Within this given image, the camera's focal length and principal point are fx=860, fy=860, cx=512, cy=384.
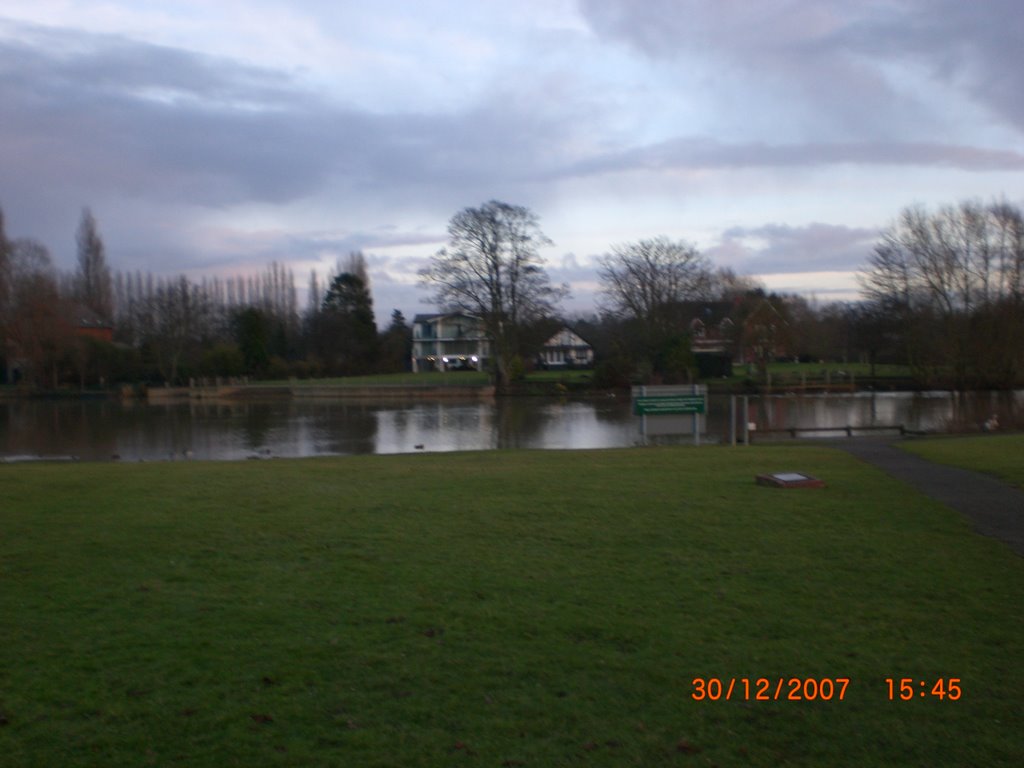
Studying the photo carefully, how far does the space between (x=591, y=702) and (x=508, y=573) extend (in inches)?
102

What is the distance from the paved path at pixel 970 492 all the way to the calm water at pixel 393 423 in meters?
12.2

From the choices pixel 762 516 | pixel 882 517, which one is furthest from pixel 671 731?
pixel 882 517

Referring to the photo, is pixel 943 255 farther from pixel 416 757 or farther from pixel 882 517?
pixel 416 757

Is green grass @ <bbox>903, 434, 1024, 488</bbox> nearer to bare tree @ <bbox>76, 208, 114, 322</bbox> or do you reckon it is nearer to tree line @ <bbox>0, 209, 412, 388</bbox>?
tree line @ <bbox>0, 209, 412, 388</bbox>

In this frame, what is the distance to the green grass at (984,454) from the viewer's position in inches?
594

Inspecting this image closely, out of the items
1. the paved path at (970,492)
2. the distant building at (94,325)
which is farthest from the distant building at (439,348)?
the paved path at (970,492)

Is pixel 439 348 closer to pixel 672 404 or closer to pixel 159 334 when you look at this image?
pixel 159 334

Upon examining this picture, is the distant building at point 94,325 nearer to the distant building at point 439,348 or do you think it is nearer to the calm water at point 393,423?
the calm water at point 393,423

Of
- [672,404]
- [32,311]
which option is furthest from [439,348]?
[672,404]

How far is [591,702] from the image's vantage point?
5.00 m

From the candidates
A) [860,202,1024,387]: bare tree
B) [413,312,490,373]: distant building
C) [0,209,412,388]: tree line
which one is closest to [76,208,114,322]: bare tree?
[0,209,412,388]: tree line

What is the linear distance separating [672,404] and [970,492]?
12.8 metres

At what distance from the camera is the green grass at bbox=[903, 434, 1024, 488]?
15.1 m
